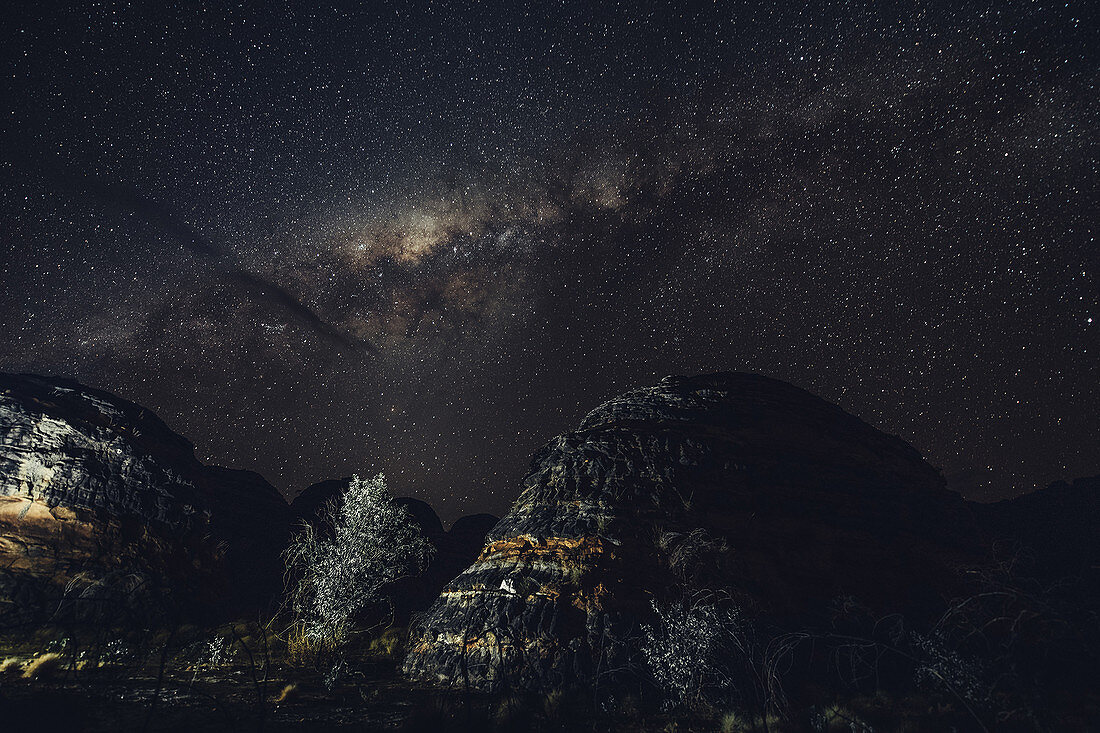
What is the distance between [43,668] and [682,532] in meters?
34.3

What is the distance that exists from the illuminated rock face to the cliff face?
71.0 feet

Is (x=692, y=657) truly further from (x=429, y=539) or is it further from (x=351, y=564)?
(x=429, y=539)

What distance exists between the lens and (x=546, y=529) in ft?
97.6

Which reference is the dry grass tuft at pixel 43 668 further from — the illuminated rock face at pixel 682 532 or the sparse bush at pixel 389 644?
the illuminated rock face at pixel 682 532

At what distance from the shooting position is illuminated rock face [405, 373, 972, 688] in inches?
973

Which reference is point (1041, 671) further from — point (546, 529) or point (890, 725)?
point (546, 529)

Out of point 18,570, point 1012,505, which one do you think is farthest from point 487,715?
point 1012,505

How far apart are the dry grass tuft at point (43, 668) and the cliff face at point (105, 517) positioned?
3582 mm

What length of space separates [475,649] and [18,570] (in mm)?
30350

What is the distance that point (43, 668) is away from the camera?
1914cm

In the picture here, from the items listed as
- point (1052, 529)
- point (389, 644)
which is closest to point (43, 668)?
point (389, 644)

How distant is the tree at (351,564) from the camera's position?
26875 mm

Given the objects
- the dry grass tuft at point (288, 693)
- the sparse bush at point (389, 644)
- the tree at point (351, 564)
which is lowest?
the sparse bush at point (389, 644)

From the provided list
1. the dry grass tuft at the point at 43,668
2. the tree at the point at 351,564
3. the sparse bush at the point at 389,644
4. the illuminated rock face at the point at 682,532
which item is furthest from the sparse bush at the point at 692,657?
the dry grass tuft at the point at 43,668
